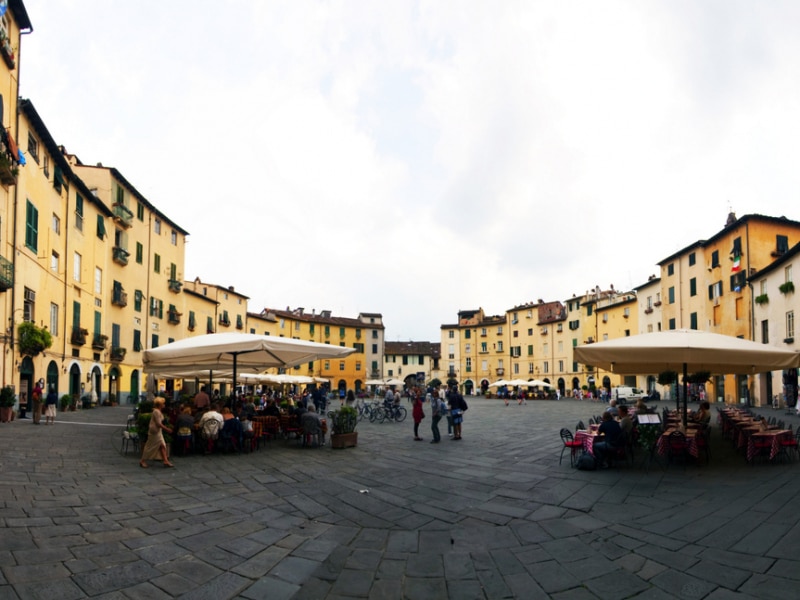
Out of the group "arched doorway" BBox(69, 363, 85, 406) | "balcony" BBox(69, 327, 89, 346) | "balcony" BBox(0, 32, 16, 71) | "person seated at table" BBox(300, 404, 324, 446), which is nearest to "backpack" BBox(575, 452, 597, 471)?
"person seated at table" BBox(300, 404, 324, 446)

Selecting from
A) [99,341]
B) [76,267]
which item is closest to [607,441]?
[76,267]

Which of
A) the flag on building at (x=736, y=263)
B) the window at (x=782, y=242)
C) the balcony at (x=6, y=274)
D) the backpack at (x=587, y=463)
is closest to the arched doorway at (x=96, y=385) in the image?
the balcony at (x=6, y=274)

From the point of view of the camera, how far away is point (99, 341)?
27.6 m

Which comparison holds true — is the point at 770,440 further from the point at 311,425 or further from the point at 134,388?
→ the point at 134,388

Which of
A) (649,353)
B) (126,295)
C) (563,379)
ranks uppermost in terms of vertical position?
(126,295)

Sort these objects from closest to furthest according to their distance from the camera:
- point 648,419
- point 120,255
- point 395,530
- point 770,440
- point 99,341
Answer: point 395,530 < point 770,440 < point 648,419 < point 99,341 < point 120,255

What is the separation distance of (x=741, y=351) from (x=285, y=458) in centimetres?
854

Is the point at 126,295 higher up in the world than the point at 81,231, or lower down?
lower down

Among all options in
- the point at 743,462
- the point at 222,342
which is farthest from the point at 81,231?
the point at 743,462

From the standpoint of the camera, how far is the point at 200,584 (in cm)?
422

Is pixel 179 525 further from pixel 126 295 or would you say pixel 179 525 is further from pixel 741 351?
pixel 126 295

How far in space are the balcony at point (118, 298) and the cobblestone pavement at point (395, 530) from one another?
23.1m

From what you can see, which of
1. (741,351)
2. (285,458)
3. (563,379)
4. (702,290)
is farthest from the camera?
(563,379)

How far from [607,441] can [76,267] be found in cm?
2589
